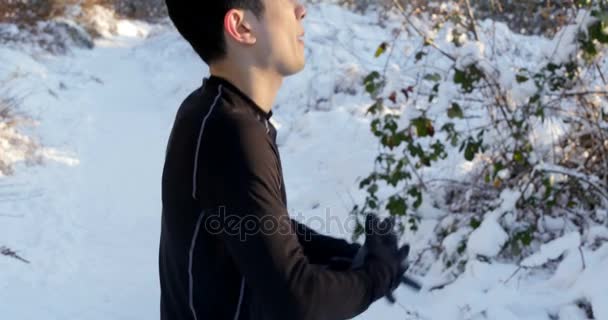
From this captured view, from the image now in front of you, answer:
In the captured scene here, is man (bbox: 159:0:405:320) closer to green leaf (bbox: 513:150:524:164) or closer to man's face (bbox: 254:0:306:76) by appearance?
man's face (bbox: 254:0:306:76)

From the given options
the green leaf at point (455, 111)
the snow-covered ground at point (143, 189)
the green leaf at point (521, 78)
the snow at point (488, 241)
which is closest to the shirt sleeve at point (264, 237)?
the snow-covered ground at point (143, 189)

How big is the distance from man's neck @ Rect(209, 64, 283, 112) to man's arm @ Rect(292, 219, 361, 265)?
315 millimetres

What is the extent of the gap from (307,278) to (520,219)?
2650 mm

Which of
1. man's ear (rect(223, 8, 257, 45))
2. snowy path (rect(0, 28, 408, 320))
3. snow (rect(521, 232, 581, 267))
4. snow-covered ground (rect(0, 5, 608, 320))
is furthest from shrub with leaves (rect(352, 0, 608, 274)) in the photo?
man's ear (rect(223, 8, 257, 45))

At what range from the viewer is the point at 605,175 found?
3393 mm

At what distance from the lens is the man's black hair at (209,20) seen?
47.4 inches

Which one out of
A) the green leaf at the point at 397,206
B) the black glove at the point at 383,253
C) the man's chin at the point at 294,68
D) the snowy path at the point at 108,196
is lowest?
the snowy path at the point at 108,196

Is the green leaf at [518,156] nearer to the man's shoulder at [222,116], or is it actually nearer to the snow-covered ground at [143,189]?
the snow-covered ground at [143,189]

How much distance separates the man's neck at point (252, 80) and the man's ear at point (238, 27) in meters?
0.05

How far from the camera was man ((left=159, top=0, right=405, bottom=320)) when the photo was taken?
3.45 feet

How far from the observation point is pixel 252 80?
123cm

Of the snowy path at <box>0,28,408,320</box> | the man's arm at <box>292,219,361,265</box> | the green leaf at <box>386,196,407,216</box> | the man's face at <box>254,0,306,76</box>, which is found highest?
the man's face at <box>254,0,306,76</box>

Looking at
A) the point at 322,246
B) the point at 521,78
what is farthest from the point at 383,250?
the point at 521,78

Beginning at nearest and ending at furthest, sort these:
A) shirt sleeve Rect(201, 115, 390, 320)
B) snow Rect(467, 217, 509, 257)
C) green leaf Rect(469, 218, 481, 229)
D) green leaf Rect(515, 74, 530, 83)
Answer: shirt sleeve Rect(201, 115, 390, 320), snow Rect(467, 217, 509, 257), green leaf Rect(515, 74, 530, 83), green leaf Rect(469, 218, 481, 229)
